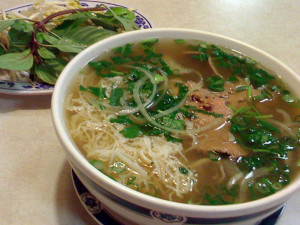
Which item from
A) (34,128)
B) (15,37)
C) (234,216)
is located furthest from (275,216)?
(15,37)

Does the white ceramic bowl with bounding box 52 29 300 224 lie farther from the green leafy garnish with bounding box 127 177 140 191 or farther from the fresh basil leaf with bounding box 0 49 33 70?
the fresh basil leaf with bounding box 0 49 33 70

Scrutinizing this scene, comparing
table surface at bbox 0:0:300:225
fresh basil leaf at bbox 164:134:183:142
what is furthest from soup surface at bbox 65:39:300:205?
table surface at bbox 0:0:300:225

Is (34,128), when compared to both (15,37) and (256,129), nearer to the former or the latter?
(15,37)

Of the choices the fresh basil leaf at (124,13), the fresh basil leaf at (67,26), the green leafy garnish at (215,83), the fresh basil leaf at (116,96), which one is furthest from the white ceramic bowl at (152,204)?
the fresh basil leaf at (124,13)

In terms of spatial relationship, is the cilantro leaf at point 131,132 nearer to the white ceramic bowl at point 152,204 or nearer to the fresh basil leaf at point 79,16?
the white ceramic bowl at point 152,204

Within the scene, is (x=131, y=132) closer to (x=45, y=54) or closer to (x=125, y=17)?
(x=45, y=54)

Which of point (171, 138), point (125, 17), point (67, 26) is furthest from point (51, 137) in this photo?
point (125, 17)
